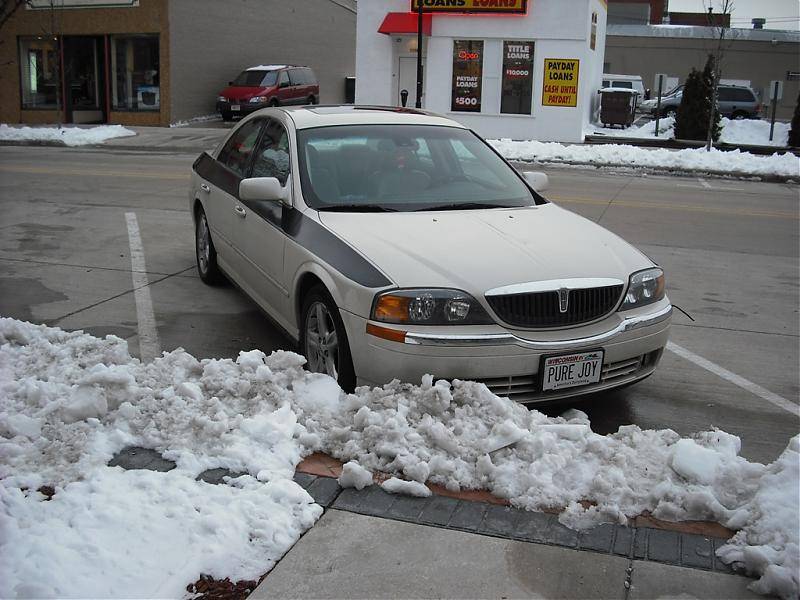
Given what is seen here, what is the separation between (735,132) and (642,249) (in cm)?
2256

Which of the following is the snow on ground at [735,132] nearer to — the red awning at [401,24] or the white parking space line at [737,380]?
the red awning at [401,24]

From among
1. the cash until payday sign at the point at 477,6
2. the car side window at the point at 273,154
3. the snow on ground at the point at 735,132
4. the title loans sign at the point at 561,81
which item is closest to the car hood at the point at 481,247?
the car side window at the point at 273,154

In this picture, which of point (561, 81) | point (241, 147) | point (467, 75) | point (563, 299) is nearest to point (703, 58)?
point (561, 81)

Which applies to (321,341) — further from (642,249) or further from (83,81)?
(83,81)

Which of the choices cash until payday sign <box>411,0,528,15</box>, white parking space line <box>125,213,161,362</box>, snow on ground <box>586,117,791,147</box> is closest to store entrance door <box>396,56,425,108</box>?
cash until payday sign <box>411,0,528,15</box>

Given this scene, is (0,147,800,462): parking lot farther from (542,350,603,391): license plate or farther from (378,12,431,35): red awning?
(378,12,431,35): red awning

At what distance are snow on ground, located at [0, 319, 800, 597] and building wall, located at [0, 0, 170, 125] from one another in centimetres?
2675

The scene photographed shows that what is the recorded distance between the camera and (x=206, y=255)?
301 inches

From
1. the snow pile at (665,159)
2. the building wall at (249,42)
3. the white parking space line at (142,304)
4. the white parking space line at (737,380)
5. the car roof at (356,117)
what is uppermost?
the building wall at (249,42)

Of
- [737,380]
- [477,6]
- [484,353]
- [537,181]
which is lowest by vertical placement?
[737,380]

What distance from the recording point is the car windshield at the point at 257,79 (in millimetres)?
30781

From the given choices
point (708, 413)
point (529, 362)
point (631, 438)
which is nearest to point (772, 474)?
point (631, 438)

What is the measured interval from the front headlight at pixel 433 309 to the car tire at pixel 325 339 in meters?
Result: 0.34

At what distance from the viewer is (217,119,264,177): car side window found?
672 cm
